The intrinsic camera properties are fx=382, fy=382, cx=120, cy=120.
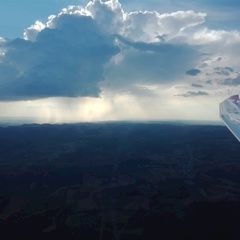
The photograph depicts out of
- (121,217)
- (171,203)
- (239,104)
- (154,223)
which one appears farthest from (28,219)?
(239,104)

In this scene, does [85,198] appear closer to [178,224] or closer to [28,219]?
[28,219]

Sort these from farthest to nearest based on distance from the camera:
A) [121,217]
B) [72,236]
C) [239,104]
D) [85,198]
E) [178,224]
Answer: [85,198], [121,217], [178,224], [72,236], [239,104]

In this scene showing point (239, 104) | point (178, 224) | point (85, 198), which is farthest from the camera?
point (85, 198)

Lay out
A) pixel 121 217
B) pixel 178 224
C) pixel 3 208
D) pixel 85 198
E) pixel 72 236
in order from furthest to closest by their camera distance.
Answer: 1. pixel 85 198
2. pixel 3 208
3. pixel 121 217
4. pixel 178 224
5. pixel 72 236

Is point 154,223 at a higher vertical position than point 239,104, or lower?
lower

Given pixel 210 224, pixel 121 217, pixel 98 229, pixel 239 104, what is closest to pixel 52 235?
pixel 98 229

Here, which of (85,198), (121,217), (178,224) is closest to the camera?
(178,224)

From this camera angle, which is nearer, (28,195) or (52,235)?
(52,235)

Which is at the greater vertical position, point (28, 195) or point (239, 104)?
point (239, 104)

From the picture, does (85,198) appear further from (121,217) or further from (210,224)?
(210,224)
